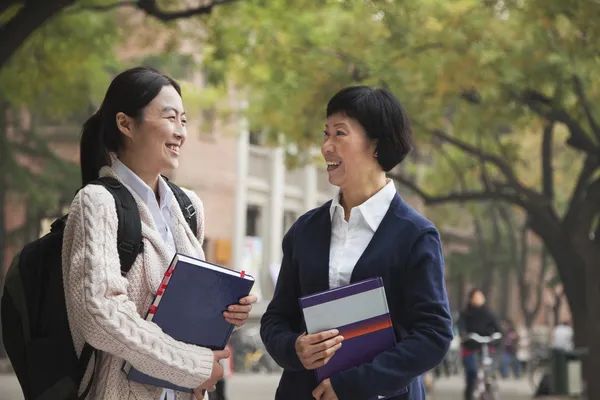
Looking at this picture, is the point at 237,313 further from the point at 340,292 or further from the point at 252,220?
the point at 252,220

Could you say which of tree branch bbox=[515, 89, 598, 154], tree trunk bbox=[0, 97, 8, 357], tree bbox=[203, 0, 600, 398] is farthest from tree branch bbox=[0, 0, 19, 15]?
tree trunk bbox=[0, 97, 8, 357]

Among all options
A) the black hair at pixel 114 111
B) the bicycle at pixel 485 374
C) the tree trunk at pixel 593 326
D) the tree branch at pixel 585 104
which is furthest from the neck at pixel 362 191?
the tree trunk at pixel 593 326

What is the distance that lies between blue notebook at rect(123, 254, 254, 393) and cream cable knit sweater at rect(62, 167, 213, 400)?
1.8 inches

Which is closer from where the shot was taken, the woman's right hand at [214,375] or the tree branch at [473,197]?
the woman's right hand at [214,375]

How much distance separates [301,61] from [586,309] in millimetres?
6189

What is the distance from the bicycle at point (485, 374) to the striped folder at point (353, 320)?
14618 millimetres

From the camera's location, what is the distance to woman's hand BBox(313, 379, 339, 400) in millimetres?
3604

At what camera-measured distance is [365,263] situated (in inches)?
146

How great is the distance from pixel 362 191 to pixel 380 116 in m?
0.25

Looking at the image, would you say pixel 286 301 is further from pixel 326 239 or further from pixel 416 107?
pixel 416 107

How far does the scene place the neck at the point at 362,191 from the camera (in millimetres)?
3844

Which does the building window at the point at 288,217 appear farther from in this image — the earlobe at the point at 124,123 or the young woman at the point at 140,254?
the earlobe at the point at 124,123

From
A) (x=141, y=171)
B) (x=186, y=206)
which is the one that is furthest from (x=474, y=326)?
(x=141, y=171)

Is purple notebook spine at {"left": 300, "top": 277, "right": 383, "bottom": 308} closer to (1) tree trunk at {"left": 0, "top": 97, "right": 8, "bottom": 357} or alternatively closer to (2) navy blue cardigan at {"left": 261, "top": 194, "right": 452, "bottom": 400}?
(2) navy blue cardigan at {"left": 261, "top": 194, "right": 452, "bottom": 400}
